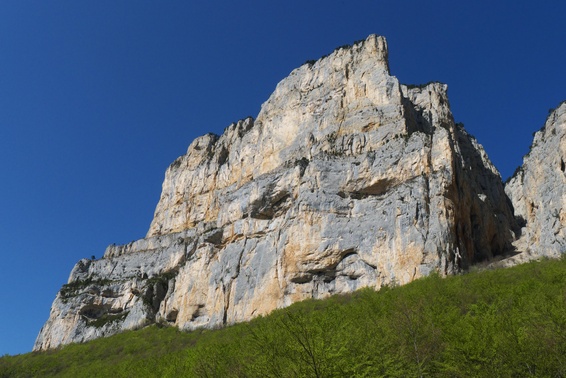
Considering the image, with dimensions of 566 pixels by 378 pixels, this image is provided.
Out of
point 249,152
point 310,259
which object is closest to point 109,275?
point 249,152

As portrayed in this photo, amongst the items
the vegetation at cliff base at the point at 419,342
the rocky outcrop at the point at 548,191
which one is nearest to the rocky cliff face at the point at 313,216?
the rocky outcrop at the point at 548,191

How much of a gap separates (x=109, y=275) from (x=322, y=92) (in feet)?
169

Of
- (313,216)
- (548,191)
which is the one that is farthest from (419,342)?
(548,191)

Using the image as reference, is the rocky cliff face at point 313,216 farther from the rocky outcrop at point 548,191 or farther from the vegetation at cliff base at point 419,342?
the vegetation at cliff base at point 419,342

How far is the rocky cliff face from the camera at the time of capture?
54312 mm

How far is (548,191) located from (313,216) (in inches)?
1138

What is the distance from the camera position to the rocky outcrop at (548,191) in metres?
52.9

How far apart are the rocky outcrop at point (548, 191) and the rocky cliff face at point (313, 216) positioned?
575cm

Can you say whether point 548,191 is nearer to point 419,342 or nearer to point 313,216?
point 313,216

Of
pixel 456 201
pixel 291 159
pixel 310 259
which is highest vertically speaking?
pixel 291 159

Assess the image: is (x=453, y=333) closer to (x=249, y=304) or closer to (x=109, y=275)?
(x=249, y=304)

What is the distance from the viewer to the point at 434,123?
79812 millimetres

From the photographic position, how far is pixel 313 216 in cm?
5953

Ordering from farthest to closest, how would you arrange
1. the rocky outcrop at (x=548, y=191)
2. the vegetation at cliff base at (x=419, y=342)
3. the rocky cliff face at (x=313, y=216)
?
the rocky cliff face at (x=313, y=216)
the rocky outcrop at (x=548, y=191)
the vegetation at cliff base at (x=419, y=342)
